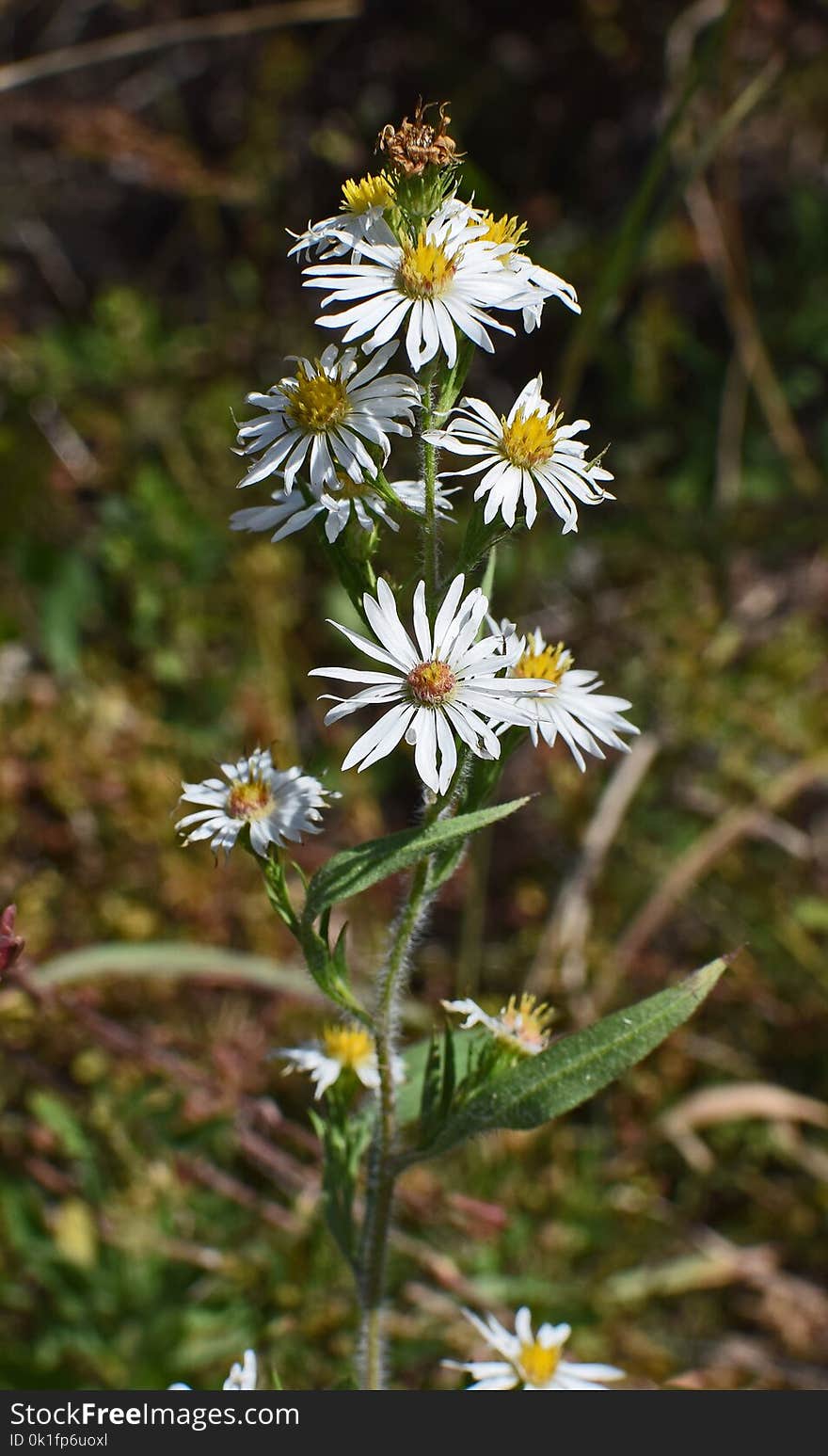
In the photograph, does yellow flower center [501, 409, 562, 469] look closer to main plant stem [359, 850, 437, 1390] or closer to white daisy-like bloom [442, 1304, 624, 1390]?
main plant stem [359, 850, 437, 1390]

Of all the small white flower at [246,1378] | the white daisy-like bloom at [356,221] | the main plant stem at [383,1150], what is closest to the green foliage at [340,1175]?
the main plant stem at [383,1150]

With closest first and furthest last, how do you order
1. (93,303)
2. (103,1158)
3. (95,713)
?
(103,1158), (95,713), (93,303)

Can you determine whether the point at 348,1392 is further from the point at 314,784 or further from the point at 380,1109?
the point at 314,784

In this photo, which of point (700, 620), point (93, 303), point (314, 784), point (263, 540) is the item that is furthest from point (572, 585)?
point (314, 784)

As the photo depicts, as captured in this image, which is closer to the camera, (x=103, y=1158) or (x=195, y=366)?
(x=103, y=1158)

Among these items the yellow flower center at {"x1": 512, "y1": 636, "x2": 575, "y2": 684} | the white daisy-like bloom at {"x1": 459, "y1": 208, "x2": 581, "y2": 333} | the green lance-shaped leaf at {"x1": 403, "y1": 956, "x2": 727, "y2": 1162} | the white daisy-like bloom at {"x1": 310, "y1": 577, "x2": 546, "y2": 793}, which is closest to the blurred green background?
the green lance-shaped leaf at {"x1": 403, "y1": 956, "x2": 727, "y2": 1162}

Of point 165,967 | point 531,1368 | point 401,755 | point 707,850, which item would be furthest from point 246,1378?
point 401,755
